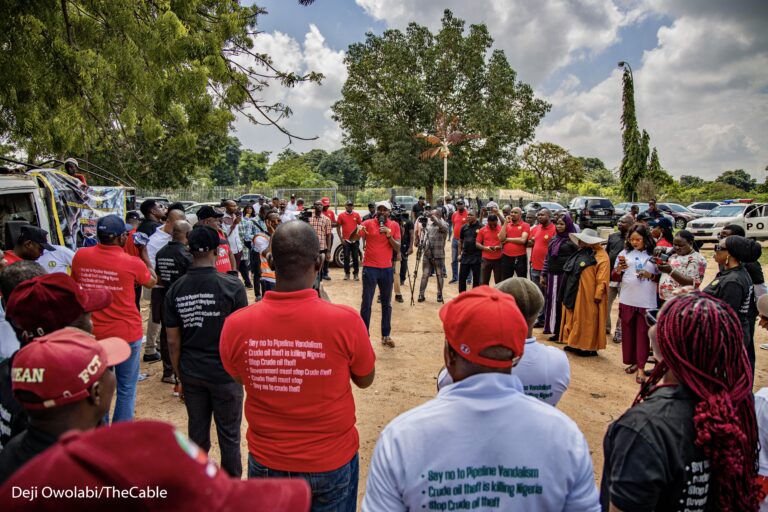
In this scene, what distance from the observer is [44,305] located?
230cm

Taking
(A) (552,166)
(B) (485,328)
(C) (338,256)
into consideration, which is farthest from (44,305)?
(A) (552,166)

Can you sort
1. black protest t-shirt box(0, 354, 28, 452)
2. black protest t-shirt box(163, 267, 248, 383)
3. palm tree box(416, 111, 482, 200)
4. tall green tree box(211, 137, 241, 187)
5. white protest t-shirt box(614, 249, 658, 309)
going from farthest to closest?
1. tall green tree box(211, 137, 241, 187)
2. palm tree box(416, 111, 482, 200)
3. white protest t-shirt box(614, 249, 658, 309)
4. black protest t-shirt box(163, 267, 248, 383)
5. black protest t-shirt box(0, 354, 28, 452)

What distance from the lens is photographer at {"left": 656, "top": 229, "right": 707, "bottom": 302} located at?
547 cm

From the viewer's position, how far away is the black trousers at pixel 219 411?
319cm

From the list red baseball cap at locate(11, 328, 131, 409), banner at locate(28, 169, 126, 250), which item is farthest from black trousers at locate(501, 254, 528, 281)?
red baseball cap at locate(11, 328, 131, 409)

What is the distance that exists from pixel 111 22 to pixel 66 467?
20.4ft

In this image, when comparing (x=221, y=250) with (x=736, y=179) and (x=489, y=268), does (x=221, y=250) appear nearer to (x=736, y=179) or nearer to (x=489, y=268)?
(x=489, y=268)

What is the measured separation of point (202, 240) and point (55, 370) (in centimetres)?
213

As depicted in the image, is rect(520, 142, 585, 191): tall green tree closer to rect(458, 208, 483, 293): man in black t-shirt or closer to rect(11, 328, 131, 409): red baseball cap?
rect(458, 208, 483, 293): man in black t-shirt

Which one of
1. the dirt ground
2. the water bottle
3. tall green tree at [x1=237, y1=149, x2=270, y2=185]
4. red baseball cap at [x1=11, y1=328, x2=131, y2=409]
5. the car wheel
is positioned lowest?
the dirt ground

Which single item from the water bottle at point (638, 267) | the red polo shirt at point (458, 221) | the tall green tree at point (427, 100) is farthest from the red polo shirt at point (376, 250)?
the tall green tree at point (427, 100)

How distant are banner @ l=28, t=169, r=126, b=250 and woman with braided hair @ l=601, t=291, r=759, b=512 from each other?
7.37 meters

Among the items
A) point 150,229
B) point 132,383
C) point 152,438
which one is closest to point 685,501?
point 152,438

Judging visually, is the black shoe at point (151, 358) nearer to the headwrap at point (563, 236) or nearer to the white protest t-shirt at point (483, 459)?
the white protest t-shirt at point (483, 459)
